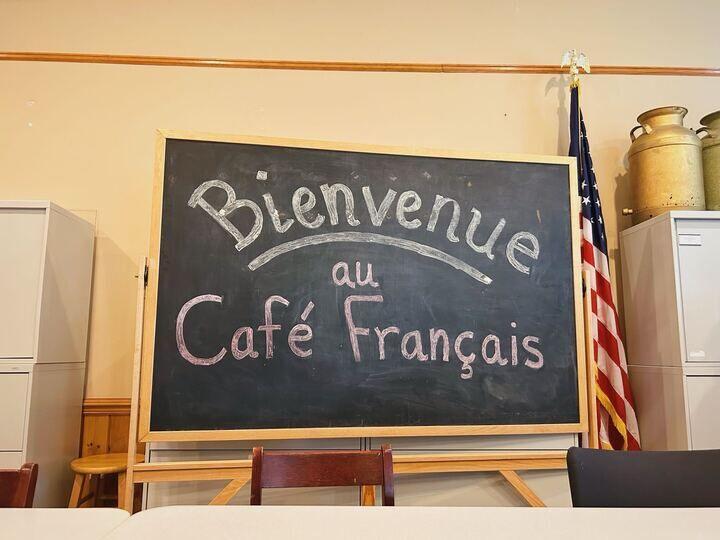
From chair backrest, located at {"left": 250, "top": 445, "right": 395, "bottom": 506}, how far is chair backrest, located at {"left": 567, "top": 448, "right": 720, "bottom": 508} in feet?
1.56

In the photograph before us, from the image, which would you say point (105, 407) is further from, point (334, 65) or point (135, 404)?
point (334, 65)

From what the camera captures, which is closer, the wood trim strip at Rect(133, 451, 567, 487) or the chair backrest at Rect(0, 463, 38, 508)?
the chair backrest at Rect(0, 463, 38, 508)

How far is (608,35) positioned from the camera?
10.6 ft

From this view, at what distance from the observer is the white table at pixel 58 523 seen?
0.91 metres

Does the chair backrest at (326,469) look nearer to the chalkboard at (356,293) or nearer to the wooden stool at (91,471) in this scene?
the chalkboard at (356,293)

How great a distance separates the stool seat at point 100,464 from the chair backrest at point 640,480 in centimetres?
175

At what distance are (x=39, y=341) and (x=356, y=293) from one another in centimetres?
147

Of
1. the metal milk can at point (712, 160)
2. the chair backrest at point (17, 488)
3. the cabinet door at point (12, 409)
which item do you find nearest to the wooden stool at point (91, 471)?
the cabinet door at point (12, 409)

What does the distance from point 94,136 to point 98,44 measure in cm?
57

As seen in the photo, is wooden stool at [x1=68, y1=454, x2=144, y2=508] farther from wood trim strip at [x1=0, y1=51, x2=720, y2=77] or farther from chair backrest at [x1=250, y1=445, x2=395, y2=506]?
wood trim strip at [x1=0, y1=51, x2=720, y2=77]

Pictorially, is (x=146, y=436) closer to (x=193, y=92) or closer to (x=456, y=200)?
(x=456, y=200)

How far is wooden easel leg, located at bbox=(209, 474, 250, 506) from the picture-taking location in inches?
80.4

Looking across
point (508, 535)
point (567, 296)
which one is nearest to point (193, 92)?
point (567, 296)

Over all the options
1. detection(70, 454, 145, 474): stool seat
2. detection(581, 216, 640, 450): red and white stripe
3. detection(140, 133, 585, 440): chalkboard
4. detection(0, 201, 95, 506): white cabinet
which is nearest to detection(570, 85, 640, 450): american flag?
detection(581, 216, 640, 450): red and white stripe
